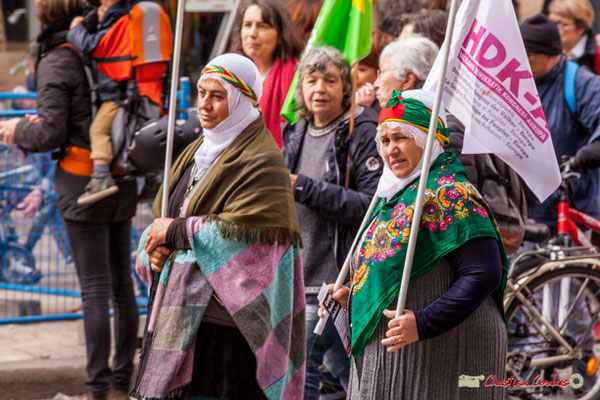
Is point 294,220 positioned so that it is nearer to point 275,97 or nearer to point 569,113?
point 275,97

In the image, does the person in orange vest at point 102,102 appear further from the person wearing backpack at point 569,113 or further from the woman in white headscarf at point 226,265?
the person wearing backpack at point 569,113

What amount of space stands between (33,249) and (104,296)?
5.22ft

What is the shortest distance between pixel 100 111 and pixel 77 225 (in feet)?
2.23

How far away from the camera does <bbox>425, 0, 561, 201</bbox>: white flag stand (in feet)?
11.8

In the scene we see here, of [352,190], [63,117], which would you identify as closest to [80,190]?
[63,117]

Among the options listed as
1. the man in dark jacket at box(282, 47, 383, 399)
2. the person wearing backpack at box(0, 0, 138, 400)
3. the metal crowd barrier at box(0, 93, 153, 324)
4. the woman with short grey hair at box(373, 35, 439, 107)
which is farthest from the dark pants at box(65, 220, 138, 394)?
the woman with short grey hair at box(373, 35, 439, 107)

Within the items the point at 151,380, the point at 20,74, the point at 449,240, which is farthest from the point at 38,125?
the point at 20,74

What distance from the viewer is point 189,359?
3.86 meters

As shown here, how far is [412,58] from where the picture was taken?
15.0ft

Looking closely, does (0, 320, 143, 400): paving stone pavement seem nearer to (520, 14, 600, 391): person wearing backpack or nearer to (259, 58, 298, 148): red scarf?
(259, 58, 298, 148): red scarf

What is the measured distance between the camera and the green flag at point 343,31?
5.07m

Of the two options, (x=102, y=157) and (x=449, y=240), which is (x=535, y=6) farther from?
(x=449, y=240)

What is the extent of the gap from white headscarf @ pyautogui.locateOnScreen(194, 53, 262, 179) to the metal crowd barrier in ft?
9.29

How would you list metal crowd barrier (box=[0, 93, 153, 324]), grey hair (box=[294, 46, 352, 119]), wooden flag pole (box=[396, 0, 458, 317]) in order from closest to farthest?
1. wooden flag pole (box=[396, 0, 458, 317])
2. grey hair (box=[294, 46, 352, 119])
3. metal crowd barrier (box=[0, 93, 153, 324])
